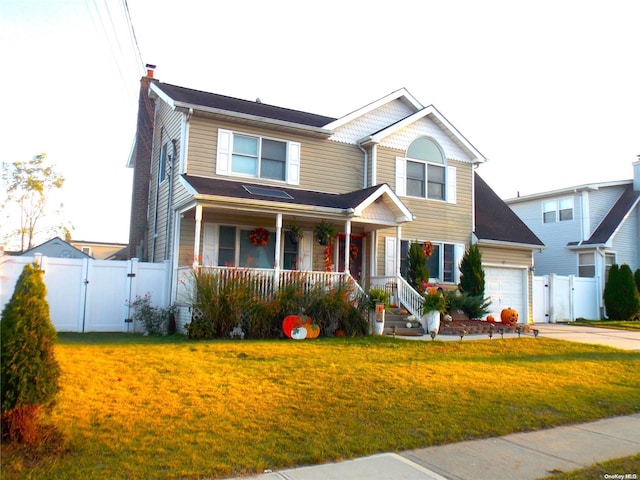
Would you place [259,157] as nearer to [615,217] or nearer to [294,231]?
[294,231]

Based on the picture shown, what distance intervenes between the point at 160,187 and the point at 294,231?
16.3 ft

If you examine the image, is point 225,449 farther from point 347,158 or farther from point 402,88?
point 402,88

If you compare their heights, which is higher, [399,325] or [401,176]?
[401,176]

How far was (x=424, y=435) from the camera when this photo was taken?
5949mm

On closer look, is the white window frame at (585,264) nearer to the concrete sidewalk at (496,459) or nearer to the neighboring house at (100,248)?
the concrete sidewalk at (496,459)

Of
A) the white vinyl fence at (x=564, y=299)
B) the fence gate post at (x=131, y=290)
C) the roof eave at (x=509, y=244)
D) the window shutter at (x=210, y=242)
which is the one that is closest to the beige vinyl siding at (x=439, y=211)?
the roof eave at (x=509, y=244)

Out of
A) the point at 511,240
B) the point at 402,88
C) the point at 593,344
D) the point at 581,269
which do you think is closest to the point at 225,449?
the point at 593,344

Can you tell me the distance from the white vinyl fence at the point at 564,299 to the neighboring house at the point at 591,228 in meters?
0.72

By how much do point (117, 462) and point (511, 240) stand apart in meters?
18.3

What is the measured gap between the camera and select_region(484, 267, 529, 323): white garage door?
2041 centimetres

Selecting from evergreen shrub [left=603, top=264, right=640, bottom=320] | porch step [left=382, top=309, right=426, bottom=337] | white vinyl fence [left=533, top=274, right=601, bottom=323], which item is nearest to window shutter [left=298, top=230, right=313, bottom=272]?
porch step [left=382, top=309, right=426, bottom=337]

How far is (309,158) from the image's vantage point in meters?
17.2

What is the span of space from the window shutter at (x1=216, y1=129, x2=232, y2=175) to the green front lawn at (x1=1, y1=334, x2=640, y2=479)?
5.94 metres

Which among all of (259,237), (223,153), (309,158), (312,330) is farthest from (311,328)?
(309,158)
